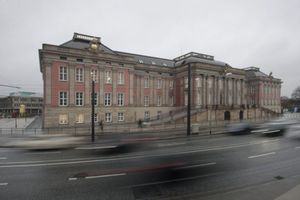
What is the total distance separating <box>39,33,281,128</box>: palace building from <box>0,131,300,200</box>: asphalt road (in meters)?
12.2

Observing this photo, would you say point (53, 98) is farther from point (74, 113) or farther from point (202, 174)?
point (202, 174)

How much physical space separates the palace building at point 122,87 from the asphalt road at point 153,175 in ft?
40.0

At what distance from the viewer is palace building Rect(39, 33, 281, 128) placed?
32.0 metres

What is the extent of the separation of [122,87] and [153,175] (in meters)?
31.9

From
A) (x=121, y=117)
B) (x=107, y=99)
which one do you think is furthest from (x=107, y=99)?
(x=121, y=117)

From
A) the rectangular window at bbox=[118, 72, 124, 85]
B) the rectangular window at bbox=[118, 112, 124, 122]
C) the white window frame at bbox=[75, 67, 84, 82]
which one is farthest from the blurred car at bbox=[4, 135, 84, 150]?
the rectangular window at bbox=[118, 72, 124, 85]

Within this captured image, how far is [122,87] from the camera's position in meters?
39.0

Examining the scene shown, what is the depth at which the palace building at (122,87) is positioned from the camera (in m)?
32.0

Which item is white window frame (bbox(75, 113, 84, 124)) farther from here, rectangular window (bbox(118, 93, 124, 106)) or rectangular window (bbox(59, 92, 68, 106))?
rectangular window (bbox(118, 93, 124, 106))

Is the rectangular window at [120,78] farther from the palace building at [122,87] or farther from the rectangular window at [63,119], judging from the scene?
the rectangular window at [63,119]

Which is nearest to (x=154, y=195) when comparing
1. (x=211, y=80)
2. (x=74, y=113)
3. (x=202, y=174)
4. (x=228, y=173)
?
(x=202, y=174)

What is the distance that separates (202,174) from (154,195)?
3.08 meters

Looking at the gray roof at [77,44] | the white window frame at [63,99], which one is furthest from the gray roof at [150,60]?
the white window frame at [63,99]

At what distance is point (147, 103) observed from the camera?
45594 mm
